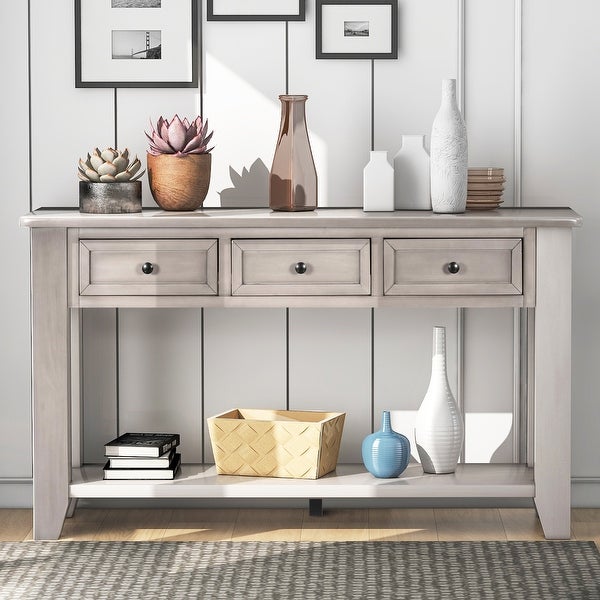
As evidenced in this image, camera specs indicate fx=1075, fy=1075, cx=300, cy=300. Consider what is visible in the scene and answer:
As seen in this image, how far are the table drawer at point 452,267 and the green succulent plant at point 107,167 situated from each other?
73cm

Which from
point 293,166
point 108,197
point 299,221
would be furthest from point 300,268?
point 108,197

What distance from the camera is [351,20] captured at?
311cm

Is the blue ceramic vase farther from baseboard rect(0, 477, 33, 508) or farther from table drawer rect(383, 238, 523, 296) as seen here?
baseboard rect(0, 477, 33, 508)

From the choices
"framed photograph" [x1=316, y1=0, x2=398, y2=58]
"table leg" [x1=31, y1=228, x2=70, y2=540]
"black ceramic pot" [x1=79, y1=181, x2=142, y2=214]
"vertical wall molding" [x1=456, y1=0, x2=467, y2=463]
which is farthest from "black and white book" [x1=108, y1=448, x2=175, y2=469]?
"framed photograph" [x1=316, y1=0, x2=398, y2=58]

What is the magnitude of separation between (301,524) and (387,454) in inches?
13.1

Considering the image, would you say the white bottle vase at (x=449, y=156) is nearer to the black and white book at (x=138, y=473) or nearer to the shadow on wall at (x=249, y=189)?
the shadow on wall at (x=249, y=189)

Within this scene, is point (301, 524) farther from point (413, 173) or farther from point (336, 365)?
point (413, 173)

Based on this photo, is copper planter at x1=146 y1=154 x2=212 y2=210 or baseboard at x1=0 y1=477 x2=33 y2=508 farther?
baseboard at x1=0 y1=477 x2=33 y2=508

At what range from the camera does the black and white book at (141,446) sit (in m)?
2.93

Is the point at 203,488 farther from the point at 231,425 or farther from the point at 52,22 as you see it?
the point at 52,22

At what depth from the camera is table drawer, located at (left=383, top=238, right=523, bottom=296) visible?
9.07 ft

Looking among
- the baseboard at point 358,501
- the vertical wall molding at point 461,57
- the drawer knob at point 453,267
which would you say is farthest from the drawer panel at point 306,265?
the baseboard at point 358,501

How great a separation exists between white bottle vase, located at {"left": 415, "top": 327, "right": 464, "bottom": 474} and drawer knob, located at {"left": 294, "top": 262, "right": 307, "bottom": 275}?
1.54 feet

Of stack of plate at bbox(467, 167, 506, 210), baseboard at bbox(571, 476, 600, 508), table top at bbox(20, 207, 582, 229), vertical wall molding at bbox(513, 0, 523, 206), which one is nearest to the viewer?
table top at bbox(20, 207, 582, 229)
